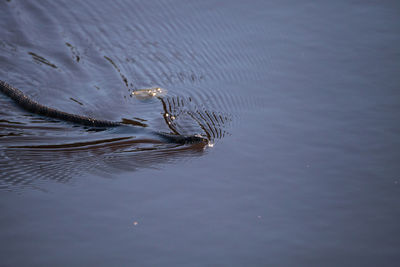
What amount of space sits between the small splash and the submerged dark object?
27.5 inches

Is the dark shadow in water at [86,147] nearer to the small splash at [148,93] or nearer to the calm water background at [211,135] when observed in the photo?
the calm water background at [211,135]

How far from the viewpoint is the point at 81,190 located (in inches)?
194

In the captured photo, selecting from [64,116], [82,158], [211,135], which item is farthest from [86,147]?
[211,135]

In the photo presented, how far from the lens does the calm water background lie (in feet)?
14.2

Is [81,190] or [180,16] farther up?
[180,16]

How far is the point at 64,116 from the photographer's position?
20.9 ft

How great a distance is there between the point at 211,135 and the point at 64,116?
217cm

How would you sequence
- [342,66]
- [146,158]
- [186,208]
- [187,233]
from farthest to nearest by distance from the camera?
[342,66]
[146,158]
[186,208]
[187,233]

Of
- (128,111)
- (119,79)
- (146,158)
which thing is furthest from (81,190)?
(119,79)

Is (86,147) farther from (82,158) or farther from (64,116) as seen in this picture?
(64,116)

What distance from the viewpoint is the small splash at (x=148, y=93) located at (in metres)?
6.69

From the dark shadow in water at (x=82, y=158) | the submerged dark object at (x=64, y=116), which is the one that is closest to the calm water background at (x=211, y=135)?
the dark shadow in water at (x=82, y=158)

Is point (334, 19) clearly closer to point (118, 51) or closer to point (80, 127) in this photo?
point (118, 51)

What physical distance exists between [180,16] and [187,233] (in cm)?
512
